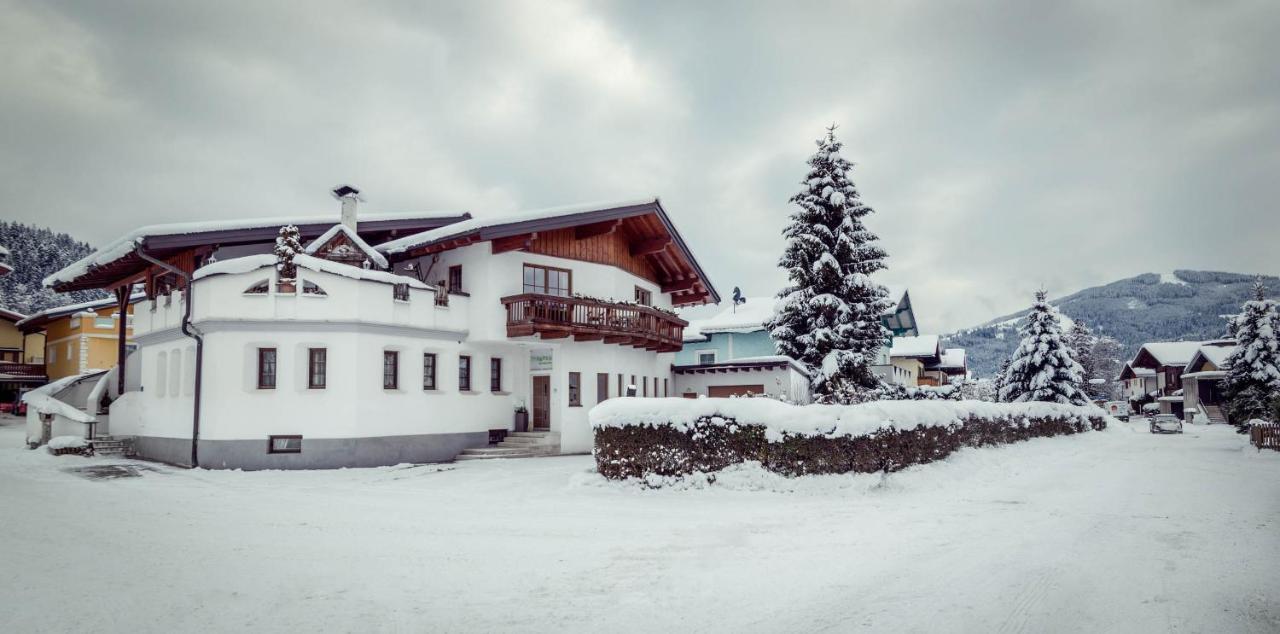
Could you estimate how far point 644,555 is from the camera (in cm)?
925

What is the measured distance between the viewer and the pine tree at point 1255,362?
3850cm

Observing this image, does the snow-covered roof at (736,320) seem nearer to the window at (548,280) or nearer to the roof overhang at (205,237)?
the window at (548,280)

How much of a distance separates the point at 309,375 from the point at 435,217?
8.61m

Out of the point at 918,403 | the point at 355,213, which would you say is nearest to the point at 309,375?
the point at 355,213

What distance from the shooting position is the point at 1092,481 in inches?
688

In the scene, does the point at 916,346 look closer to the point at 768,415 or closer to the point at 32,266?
the point at 768,415

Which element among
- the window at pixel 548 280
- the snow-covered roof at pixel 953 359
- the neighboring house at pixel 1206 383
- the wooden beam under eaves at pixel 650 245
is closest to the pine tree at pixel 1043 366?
the neighboring house at pixel 1206 383

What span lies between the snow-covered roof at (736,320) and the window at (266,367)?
22182mm

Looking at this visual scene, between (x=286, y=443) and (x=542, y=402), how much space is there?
863cm

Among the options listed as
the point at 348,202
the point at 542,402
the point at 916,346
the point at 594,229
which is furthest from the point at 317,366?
the point at 916,346

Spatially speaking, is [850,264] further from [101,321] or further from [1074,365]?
[101,321]

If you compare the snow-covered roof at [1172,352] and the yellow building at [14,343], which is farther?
the snow-covered roof at [1172,352]

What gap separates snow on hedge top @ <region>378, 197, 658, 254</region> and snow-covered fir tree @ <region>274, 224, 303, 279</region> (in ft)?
13.6

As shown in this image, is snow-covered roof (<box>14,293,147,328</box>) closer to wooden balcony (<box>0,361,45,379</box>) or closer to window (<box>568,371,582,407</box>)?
wooden balcony (<box>0,361,45,379</box>)
